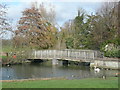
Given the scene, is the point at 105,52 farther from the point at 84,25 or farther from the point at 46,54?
the point at 84,25

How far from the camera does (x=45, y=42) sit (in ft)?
139

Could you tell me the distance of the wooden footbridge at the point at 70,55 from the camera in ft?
96.7

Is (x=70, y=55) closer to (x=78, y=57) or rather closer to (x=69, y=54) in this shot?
(x=69, y=54)

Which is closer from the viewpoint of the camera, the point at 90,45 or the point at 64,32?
the point at 90,45

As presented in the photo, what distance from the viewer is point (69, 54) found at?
105ft

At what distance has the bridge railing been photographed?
96.9 ft

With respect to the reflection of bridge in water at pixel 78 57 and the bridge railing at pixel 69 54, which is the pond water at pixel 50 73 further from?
the bridge railing at pixel 69 54

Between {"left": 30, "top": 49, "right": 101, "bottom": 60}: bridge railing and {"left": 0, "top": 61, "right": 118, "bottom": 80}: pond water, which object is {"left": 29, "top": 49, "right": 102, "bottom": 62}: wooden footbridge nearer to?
{"left": 30, "top": 49, "right": 101, "bottom": 60}: bridge railing

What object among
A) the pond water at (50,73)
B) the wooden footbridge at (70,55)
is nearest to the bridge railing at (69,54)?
the wooden footbridge at (70,55)

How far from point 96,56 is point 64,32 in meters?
22.1

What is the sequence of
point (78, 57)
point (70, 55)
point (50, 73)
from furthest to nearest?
1. point (70, 55)
2. point (78, 57)
3. point (50, 73)

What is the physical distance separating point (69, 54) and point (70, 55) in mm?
224

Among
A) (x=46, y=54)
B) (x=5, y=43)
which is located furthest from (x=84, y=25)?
(x=5, y=43)

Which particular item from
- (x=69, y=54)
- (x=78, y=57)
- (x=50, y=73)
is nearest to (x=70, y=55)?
(x=69, y=54)
